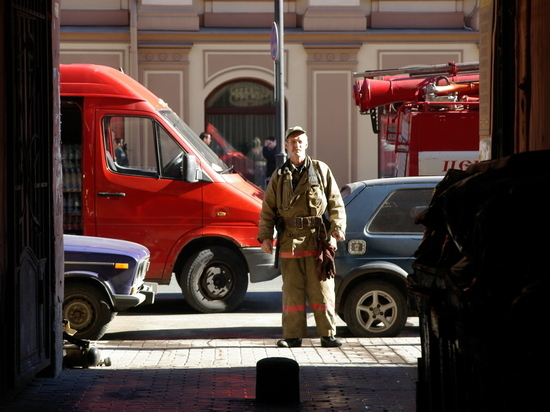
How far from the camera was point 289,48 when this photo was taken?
868 inches

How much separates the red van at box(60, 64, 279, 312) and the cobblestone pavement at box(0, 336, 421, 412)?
2.14 m

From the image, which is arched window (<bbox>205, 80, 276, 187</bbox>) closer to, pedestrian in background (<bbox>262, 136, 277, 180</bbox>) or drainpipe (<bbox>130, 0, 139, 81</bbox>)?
pedestrian in background (<bbox>262, 136, 277, 180</bbox>)

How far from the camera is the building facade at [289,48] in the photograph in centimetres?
2188

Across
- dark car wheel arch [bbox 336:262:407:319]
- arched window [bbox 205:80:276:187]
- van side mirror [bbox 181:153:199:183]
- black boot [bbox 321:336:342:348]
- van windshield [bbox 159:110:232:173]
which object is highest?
arched window [bbox 205:80:276:187]

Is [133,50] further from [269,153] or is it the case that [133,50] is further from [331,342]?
[331,342]

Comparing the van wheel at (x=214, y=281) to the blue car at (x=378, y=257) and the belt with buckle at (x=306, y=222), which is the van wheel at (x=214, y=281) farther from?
the belt with buckle at (x=306, y=222)

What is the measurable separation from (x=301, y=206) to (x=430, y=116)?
17.3ft

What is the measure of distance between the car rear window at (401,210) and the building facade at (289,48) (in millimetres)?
12369

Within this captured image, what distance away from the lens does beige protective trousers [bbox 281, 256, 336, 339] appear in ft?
29.2

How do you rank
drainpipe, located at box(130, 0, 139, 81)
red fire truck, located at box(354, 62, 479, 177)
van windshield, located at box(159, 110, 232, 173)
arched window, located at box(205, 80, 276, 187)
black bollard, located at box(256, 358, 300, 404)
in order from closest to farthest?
black bollard, located at box(256, 358, 300, 404), van windshield, located at box(159, 110, 232, 173), red fire truck, located at box(354, 62, 479, 177), drainpipe, located at box(130, 0, 139, 81), arched window, located at box(205, 80, 276, 187)

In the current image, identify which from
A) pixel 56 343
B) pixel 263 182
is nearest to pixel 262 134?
pixel 263 182

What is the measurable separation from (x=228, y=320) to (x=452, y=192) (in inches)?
262

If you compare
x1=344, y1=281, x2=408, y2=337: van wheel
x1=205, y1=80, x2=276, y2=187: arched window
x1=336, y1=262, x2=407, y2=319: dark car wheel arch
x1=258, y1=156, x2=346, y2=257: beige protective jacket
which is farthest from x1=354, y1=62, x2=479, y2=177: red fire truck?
x1=205, y1=80, x2=276, y2=187: arched window

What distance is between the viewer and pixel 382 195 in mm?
9883
